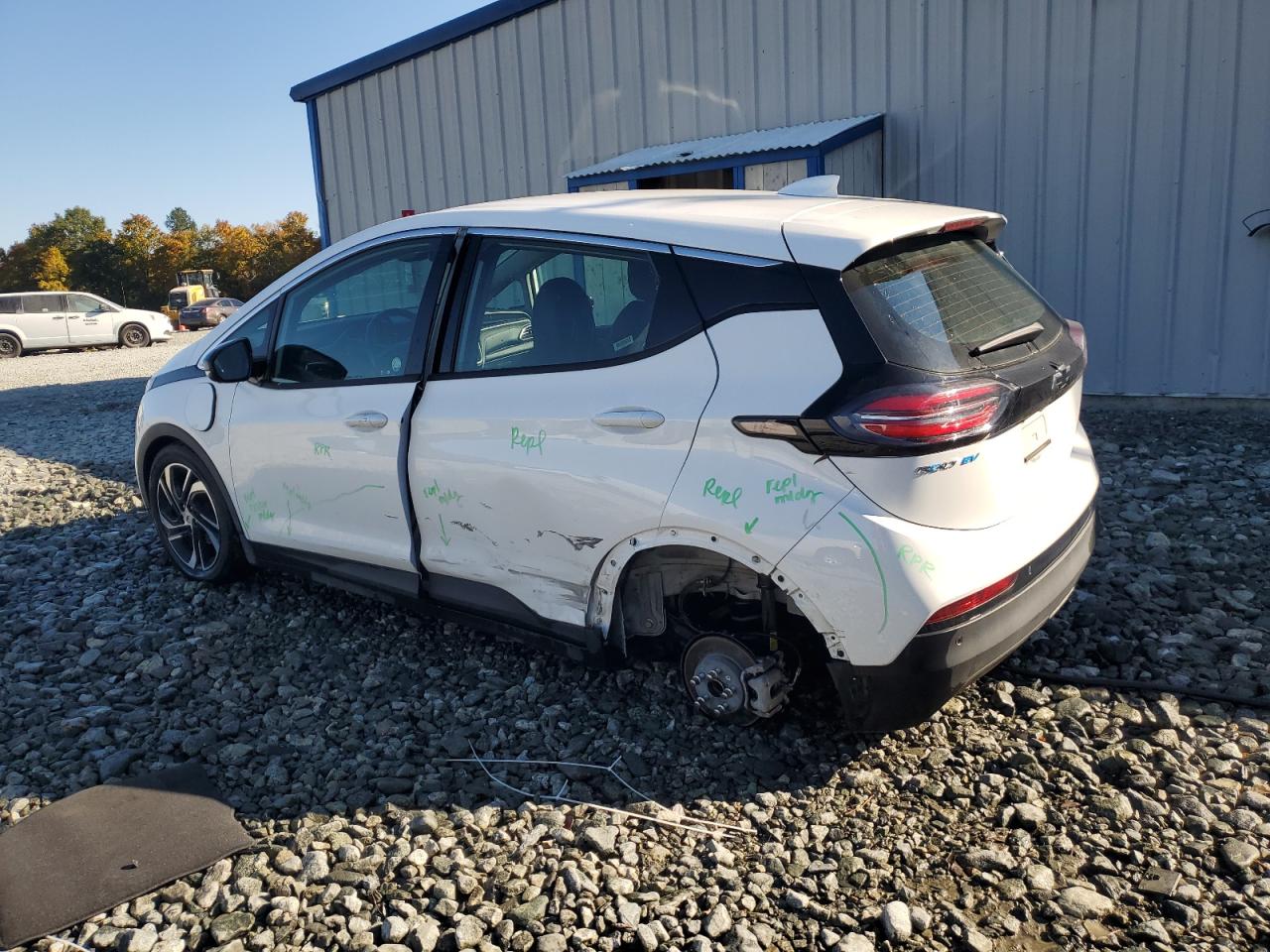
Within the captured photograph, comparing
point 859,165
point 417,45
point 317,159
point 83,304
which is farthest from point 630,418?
point 83,304

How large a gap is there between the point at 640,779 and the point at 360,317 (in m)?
2.19

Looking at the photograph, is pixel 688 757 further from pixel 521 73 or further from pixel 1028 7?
pixel 521 73

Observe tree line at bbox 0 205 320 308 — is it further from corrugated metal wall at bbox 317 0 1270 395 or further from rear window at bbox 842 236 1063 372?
rear window at bbox 842 236 1063 372

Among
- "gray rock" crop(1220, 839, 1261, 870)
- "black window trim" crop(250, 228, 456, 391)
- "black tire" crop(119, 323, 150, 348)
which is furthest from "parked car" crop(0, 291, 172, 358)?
"gray rock" crop(1220, 839, 1261, 870)

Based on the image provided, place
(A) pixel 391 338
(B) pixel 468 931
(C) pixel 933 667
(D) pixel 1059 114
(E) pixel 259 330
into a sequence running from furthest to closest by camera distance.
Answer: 1. (D) pixel 1059 114
2. (E) pixel 259 330
3. (A) pixel 391 338
4. (C) pixel 933 667
5. (B) pixel 468 931

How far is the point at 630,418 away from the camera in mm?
3111

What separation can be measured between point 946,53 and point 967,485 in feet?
22.3

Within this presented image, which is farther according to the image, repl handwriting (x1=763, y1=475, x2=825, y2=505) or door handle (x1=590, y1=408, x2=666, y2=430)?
door handle (x1=590, y1=408, x2=666, y2=430)

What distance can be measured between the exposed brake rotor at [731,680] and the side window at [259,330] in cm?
233

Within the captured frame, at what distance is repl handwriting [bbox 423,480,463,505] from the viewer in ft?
11.9

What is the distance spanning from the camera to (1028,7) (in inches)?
313

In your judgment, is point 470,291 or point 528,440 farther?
point 470,291

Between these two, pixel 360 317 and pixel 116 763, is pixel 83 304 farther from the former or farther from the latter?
pixel 116 763

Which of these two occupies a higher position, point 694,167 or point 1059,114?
point 1059,114
